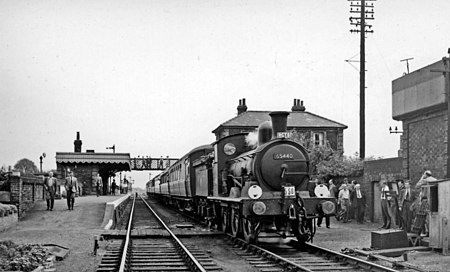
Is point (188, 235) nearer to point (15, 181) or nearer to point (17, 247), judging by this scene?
point (17, 247)

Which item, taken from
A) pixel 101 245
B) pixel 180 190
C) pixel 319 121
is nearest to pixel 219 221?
pixel 101 245

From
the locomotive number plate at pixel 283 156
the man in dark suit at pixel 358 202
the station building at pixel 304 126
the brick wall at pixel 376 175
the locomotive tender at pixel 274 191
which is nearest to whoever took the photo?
the locomotive tender at pixel 274 191

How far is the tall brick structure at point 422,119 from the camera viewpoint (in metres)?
16.2

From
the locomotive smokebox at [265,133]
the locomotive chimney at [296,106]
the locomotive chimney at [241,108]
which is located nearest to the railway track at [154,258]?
the locomotive smokebox at [265,133]

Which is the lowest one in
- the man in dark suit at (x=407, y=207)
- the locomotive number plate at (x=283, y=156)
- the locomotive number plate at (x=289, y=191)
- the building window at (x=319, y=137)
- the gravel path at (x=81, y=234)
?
the gravel path at (x=81, y=234)

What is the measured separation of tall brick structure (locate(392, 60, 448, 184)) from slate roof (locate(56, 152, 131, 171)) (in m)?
23.8

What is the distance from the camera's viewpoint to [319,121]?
5144cm

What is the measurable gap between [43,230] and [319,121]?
3814cm

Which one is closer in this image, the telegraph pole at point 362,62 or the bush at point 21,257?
the bush at point 21,257

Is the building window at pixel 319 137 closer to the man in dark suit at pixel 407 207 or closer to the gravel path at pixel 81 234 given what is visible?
the gravel path at pixel 81 234

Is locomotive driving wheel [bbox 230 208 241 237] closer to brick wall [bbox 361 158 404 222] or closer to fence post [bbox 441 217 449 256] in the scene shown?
fence post [bbox 441 217 449 256]

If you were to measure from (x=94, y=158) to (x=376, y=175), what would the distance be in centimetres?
2496

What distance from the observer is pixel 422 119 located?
57.2 feet

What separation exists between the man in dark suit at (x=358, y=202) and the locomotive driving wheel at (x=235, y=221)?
6729 mm
